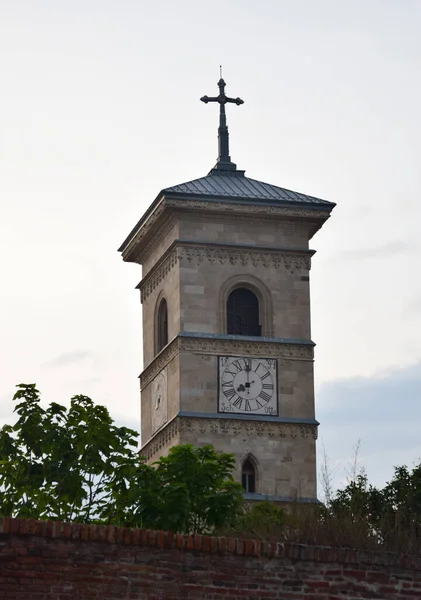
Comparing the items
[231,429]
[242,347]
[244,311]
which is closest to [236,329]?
[244,311]

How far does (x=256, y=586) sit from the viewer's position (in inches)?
885

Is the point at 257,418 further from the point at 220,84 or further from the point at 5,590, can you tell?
the point at 5,590

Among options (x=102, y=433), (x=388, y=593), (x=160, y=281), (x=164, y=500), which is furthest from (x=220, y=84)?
(x=388, y=593)

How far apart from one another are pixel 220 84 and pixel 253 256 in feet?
29.8

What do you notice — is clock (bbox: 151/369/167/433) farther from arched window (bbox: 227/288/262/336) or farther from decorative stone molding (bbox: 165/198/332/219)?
decorative stone molding (bbox: 165/198/332/219)

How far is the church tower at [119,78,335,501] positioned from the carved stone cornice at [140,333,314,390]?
31 mm

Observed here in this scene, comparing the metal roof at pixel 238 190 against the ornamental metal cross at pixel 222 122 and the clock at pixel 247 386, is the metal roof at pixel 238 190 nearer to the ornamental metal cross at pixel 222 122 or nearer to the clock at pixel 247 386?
the ornamental metal cross at pixel 222 122

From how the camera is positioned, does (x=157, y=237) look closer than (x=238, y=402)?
No

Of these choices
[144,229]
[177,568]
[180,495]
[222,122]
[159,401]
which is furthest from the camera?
[222,122]

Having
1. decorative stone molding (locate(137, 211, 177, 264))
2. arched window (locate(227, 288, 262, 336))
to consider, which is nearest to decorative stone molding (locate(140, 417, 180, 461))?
arched window (locate(227, 288, 262, 336))

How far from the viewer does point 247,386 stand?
60250mm

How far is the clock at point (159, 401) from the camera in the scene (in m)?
61.3

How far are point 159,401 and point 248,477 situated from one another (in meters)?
4.53

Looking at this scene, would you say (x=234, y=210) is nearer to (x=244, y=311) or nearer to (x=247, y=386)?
(x=244, y=311)
